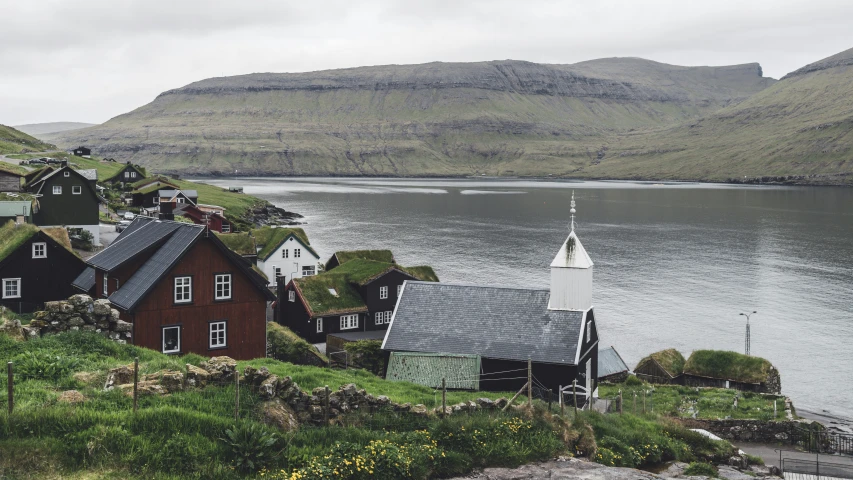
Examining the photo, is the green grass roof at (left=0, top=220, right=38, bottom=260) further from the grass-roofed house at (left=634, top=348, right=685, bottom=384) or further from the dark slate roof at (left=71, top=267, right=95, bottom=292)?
the grass-roofed house at (left=634, top=348, right=685, bottom=384)

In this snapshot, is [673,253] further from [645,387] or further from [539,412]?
[539,412]

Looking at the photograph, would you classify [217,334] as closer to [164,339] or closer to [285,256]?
[164,339]

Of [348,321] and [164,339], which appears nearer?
[164,339]

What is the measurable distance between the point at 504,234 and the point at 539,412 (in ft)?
456

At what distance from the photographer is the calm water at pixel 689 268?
7125cm

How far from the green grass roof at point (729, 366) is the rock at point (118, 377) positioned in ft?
147

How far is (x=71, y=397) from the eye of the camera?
17.8m

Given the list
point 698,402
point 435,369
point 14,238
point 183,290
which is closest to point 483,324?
point 435,369

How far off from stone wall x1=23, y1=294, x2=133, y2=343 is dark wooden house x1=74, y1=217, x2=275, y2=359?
26.7 feet

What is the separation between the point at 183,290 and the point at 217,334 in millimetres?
2753

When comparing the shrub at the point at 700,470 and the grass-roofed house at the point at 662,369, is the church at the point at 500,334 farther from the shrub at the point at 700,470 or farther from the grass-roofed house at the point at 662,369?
the grass-roofed house at the point at 662,369

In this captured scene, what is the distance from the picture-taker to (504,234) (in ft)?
525

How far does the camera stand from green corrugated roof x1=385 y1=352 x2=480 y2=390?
37.3 m

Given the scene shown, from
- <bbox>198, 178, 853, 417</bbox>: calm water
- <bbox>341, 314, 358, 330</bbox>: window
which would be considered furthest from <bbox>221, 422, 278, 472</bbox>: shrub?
<bbox>198, 178, 853, 417</bbox>: calm water
